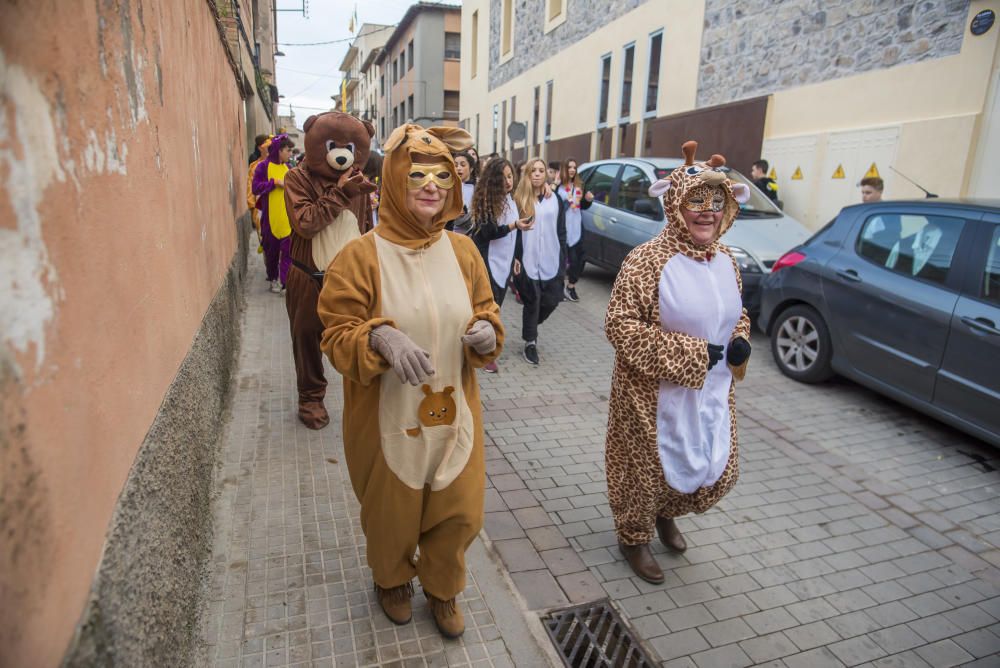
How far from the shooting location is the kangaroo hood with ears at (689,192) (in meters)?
2.77

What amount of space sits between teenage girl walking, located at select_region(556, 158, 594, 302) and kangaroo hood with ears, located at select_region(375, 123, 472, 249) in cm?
591

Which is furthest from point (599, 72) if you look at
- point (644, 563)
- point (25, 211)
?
point (25, 211)

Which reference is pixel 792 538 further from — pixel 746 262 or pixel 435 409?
pixel 746 262

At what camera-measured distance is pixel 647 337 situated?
9.18 feet

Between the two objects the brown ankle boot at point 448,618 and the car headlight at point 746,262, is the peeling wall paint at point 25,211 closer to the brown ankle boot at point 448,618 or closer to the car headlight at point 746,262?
the brown ankle boot at point 448,618

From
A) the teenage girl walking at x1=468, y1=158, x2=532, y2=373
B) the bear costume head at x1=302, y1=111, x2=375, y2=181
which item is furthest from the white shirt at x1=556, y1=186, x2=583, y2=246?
the bear costume head at x1=302, y1=111, x2=375, y2=181

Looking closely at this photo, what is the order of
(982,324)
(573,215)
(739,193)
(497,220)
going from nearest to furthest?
(739,193) → (982,324) → (497,220) → (573,215)

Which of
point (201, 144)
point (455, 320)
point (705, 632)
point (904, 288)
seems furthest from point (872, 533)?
point (201, 144)

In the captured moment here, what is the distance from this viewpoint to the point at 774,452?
184 inches

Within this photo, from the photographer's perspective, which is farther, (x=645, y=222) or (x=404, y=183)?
(x=645, y=222)

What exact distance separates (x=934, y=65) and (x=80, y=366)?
9863mm

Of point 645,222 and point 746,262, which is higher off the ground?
point 645,222

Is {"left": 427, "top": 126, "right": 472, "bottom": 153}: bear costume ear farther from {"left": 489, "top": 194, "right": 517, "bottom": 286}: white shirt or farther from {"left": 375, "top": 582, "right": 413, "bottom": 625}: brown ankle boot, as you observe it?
{"left": 489, "top": 194, "right": 517, "bottom": 286}: white shirt

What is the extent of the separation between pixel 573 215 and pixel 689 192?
18.6 feet
